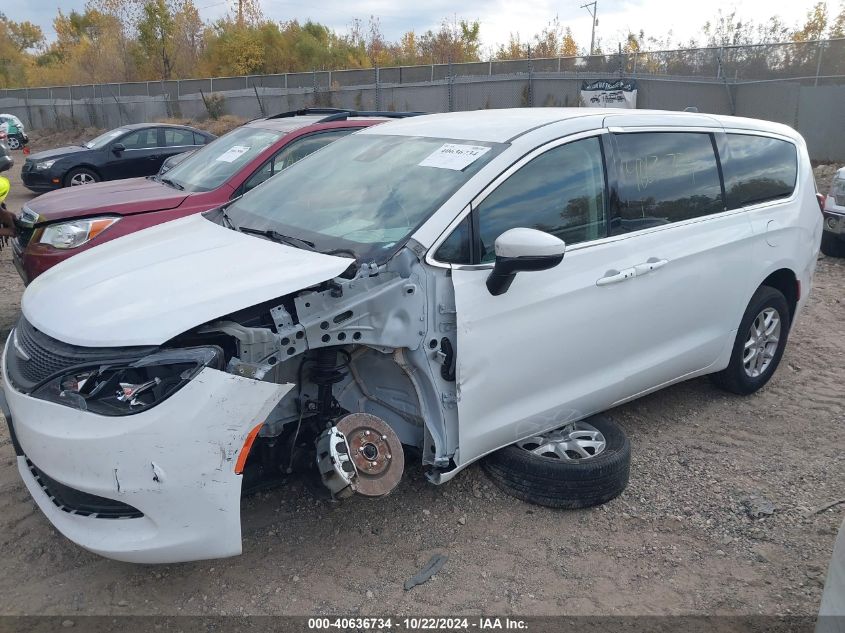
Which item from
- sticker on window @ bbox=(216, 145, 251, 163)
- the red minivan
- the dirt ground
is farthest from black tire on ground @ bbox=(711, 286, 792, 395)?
sticker on window @ bbox=(216, 145, 251, 163)

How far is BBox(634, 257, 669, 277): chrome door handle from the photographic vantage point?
349 centimetres

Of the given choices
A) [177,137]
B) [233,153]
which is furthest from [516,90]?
[233,153]

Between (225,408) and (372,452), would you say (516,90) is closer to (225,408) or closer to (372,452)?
(372,452)

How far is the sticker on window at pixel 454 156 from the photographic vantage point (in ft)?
10.6

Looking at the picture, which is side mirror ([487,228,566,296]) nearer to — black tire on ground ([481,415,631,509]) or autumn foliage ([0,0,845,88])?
black tire on ground ([481,415,631,509])

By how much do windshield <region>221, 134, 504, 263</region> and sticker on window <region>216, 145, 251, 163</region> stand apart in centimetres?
251

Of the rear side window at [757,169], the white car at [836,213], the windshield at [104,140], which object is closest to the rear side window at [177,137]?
the windshield at [104,140]

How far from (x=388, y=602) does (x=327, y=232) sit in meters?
1.62

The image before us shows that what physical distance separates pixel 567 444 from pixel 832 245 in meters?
6.40

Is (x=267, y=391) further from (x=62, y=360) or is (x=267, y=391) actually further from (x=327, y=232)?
(x=327, y=232)

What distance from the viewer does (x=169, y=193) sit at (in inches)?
233

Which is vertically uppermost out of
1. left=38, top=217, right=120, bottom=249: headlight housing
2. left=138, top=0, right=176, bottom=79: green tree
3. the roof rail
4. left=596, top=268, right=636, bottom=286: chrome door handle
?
left=138, top=0, right=176, bottom=79: green tree

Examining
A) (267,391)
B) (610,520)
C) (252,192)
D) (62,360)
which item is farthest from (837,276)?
(62,360)

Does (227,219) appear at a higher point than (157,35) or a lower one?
lower
